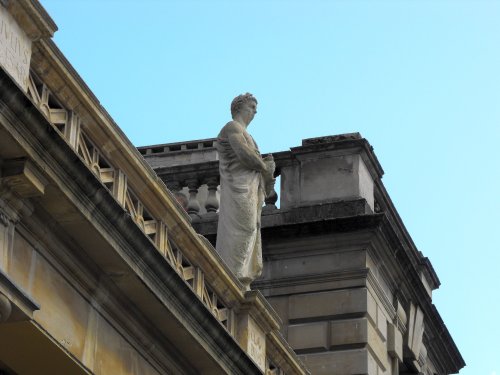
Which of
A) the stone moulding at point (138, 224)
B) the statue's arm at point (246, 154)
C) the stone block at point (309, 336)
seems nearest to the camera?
the stone moulding at point (138, 224)

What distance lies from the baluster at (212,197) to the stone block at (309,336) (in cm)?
244

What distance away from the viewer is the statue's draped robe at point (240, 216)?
1967 centimetres

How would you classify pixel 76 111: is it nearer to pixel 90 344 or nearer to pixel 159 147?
pixel 90 344

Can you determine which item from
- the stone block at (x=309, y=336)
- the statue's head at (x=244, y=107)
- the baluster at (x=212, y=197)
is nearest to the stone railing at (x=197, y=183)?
the baluster at (x=212, y=197)

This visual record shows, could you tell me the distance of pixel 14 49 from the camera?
14695mm

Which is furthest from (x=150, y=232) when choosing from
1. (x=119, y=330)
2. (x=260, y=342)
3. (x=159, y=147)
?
(x=159, y=147)

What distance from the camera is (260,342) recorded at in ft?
→ 63.1

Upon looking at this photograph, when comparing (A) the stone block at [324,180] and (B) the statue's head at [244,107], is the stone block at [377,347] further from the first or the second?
(B) the statue's head at [244,107]

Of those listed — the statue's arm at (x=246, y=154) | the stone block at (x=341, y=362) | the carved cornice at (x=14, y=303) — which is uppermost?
the statue's arm at (x=246, y=154)

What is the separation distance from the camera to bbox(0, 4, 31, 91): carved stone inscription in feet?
47.6

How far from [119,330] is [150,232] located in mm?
1327

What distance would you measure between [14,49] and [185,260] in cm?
408

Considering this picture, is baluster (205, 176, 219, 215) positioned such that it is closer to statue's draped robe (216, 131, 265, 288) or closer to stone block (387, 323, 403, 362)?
stone block (387, 323, 403, 362)

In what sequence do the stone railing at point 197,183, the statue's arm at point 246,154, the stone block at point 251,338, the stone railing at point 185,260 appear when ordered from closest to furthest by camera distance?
the stone railing at point 185,260, the stone block at point 251,338, the statue's arm at point 246,154, the stone railing at point 197,183
